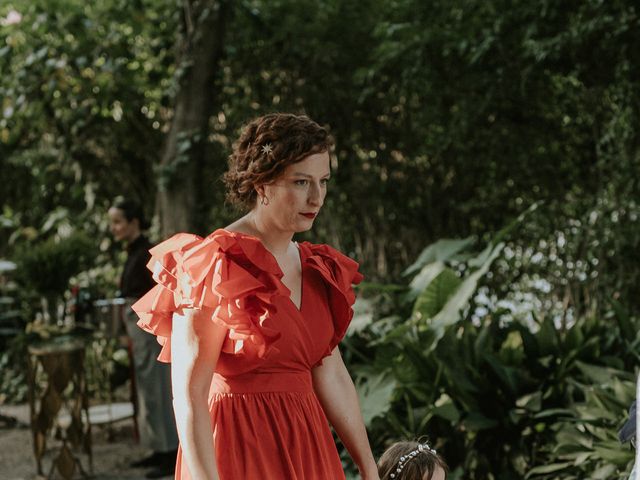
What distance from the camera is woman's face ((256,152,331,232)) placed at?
2053 mm

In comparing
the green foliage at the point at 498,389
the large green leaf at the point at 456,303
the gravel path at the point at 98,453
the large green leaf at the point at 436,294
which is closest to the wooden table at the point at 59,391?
the gravel path at the point at 98,453

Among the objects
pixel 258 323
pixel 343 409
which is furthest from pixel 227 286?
pixel 343 409

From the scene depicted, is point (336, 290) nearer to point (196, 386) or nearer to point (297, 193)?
point (297, 193)

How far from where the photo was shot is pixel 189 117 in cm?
680

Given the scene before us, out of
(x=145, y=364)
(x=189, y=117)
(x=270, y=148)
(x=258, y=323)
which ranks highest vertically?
(x=189, y=117)

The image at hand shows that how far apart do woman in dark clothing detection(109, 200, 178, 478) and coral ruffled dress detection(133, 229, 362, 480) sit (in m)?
3.68

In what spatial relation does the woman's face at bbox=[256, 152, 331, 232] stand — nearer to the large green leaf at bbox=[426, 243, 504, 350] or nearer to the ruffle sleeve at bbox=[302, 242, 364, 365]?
the ruffle sleeve at bbox=[302, 242, 364, 365]

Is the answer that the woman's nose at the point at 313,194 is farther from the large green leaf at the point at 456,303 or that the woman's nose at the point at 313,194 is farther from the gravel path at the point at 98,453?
the gravel path at the point at 98,453

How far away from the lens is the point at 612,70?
19.0 feet

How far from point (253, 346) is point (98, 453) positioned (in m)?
4.85

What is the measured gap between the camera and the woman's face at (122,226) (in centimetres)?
589

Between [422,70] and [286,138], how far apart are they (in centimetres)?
440

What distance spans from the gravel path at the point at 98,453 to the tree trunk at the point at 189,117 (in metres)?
1.61

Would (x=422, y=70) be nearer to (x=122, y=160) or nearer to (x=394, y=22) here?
(x=394, y=22)
